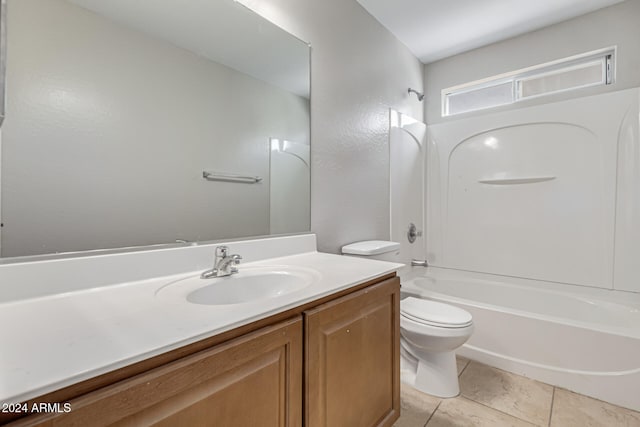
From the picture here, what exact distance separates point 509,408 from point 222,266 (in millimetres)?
1696

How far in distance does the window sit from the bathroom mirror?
6.65 ft

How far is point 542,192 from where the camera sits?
242 centimetres

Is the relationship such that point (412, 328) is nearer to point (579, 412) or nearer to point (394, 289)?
point (394, 289)

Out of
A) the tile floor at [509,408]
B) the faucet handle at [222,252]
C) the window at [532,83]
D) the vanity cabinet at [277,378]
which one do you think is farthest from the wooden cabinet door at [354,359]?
the window at [532,83]

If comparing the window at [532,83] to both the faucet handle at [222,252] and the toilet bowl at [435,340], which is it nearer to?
the toilet bowl at [435,340]

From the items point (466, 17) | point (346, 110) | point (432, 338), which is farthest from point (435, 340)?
point (466, 17)

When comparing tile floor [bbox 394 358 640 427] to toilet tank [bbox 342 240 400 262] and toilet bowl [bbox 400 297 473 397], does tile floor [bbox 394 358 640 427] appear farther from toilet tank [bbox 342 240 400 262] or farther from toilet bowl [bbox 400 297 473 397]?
toilet tank [bbox 342 240 400 262]

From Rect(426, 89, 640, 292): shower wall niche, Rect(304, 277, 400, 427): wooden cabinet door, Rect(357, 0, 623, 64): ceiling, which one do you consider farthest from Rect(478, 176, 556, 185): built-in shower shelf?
Rect(304, 277, 400, 427): wooden cabinet door

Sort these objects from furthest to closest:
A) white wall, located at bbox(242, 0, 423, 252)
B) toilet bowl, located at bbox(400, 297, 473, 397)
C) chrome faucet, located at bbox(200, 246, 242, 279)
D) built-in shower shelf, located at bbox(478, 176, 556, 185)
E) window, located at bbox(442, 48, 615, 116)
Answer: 1. built-in shower shelf, located at bbox(478, 176, 556, 185)
2. window, located at bbox(442, 48, 615, 116)
3. white wall, located at bbox(242, 0, 423, 252)
4. toilet bowl, located at bbox(400, 297, 473, 397)
5. chrome faucet, located at bbox(200, 246, 242, 279)

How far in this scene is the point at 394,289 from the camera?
1.32 metres

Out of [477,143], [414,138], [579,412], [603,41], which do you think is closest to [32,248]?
[579,412]

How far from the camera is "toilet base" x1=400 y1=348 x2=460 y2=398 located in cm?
169

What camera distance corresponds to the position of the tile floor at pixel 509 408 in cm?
147

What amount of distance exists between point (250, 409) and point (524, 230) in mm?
2636
